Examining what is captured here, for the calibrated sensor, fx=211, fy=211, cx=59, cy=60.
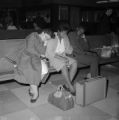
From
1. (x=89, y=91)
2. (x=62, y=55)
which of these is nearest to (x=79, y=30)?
(x=62, y=55)

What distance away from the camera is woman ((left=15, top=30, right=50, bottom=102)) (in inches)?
126

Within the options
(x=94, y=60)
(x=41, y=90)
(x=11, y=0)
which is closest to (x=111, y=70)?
(x=94, y=60)

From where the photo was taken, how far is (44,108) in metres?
3.04

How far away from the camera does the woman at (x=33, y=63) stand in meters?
3.20

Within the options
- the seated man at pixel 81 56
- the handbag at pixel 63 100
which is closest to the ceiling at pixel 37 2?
the seated man at pixel 81 56

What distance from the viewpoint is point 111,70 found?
534 cm

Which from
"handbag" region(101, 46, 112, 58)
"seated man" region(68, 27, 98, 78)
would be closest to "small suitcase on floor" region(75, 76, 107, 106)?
"seated man" region(68, 27, 98, 78)

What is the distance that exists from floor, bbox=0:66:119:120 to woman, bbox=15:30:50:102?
0.70 feet

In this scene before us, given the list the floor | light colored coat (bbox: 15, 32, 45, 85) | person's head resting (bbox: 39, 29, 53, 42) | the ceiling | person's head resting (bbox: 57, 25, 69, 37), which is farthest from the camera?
the ceiling

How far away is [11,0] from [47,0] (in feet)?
11.2

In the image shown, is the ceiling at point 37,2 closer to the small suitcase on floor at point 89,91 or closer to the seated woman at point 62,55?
the seated woman at point 62,55

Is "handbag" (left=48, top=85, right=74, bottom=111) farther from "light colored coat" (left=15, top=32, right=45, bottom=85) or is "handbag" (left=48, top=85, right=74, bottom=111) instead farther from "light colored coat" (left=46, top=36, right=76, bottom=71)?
"light colored coat" (left=46, top=36, right=76, bottom=71)

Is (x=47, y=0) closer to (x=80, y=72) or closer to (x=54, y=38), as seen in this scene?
(x=80, y=72)

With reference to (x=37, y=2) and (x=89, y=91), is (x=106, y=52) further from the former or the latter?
(x=37, y=2)
